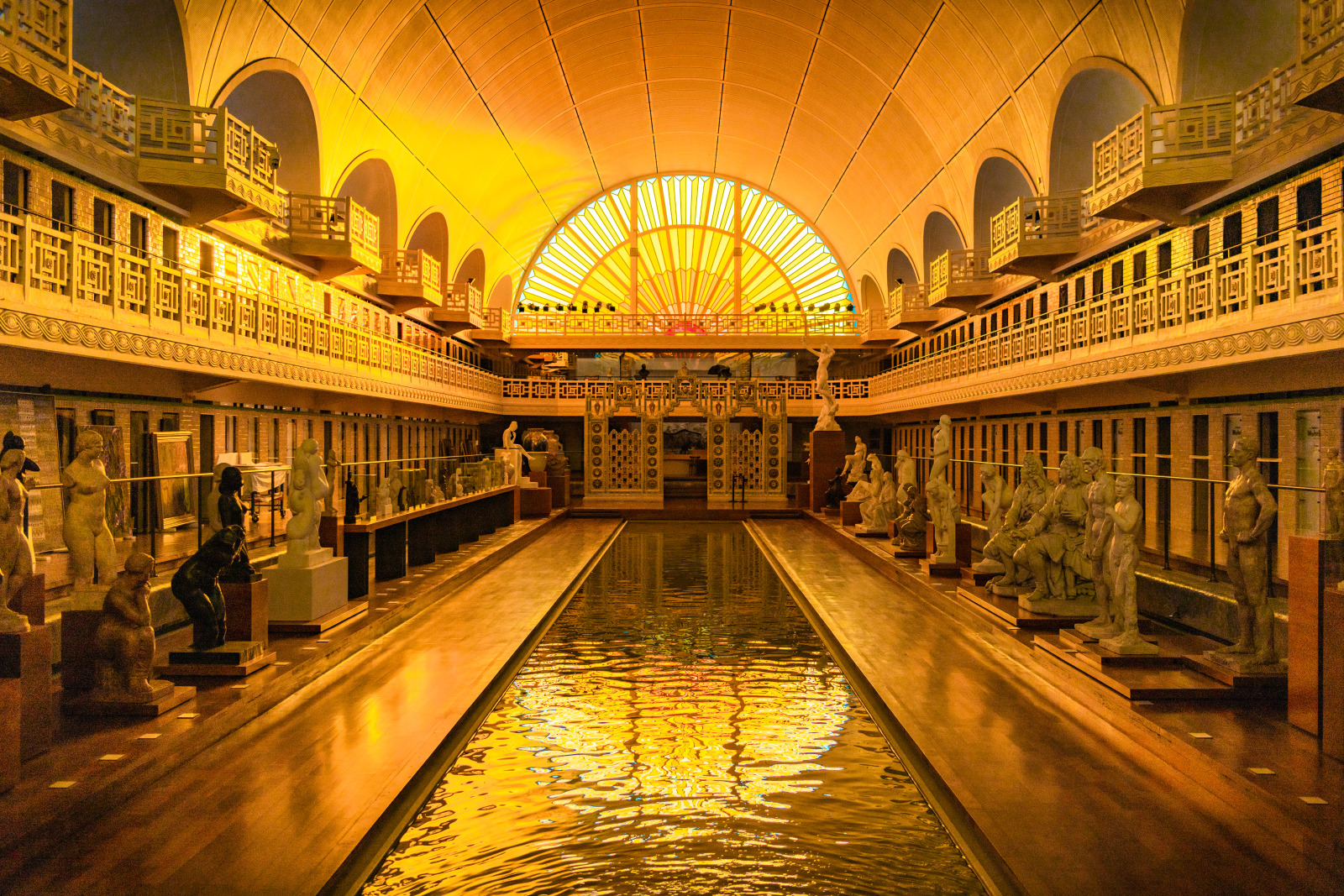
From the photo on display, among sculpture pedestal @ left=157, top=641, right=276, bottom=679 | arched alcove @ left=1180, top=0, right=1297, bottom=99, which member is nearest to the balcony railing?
sculpture pedestal @ left=157, top=641, right=276, bottom=679

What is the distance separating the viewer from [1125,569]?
772cm

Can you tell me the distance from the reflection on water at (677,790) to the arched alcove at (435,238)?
23.4m

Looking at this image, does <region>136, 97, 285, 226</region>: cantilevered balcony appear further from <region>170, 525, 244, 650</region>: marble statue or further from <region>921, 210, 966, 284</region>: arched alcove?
<region>921, 210, 966, 284</region>: arched alcove

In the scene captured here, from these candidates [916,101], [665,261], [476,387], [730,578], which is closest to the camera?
[730,578]

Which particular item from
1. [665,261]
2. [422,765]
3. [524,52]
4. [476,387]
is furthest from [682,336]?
[422,765]

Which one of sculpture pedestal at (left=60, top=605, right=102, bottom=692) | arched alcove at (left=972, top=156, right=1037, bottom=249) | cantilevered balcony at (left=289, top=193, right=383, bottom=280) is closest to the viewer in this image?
sculpture pedestal at (left=60, top=605, right=102, bottom=692)

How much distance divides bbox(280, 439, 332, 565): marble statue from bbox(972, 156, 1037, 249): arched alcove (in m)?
20.0

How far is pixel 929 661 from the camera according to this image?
868 cm

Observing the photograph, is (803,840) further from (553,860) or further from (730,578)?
(730,578)

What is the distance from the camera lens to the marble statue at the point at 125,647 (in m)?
6.40

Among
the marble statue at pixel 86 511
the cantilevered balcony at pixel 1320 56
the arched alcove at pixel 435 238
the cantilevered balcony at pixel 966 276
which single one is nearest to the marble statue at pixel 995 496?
the cantilevered balcony at pixel 1320 56

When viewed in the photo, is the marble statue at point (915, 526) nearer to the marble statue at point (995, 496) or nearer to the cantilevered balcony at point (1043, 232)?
the marble statue at point (995, 496)

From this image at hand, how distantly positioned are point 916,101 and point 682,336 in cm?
1337

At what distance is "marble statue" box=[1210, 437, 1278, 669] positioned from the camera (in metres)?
6.78
